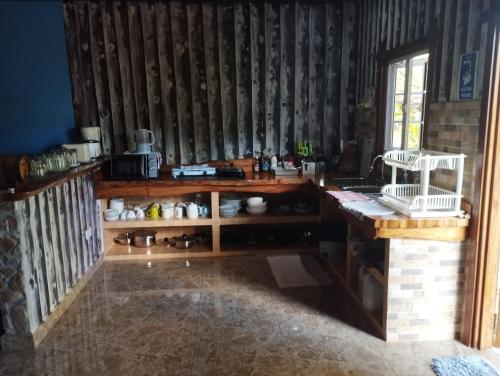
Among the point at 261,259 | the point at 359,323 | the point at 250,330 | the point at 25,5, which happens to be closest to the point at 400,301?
the point at 359,323

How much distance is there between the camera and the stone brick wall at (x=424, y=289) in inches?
106

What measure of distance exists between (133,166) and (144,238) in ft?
2.80

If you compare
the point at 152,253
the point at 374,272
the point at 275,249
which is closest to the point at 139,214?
the point at 152,253

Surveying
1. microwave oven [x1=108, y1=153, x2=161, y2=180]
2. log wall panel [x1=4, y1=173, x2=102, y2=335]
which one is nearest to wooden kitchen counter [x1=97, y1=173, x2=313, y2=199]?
microwave oven [x1=108, y1=153, x2=161, y2=180]

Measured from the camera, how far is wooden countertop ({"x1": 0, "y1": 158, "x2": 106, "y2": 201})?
262 cm

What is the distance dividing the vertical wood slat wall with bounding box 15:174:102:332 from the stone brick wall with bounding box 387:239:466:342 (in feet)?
7.85

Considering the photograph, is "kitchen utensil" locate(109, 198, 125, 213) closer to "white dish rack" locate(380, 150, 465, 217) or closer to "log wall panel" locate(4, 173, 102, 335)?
"log wall panel" locate(4, 173, 102, 335)

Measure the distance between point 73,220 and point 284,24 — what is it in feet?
9.81

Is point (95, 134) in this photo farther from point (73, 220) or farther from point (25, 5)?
point (25, 5)

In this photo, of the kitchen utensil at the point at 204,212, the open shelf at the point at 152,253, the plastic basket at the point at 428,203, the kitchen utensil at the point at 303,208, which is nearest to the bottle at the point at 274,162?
the kitchen utensil at the point at 303,208

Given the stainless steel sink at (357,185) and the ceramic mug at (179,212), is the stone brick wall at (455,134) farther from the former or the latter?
the ceramic mug at (179,212)

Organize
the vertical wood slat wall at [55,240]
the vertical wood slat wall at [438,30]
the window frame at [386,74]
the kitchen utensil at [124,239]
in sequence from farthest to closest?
1. the kitchen utensil at [124,239]
2. the window frame at [386,74]
3. the vertical wood slat wall at [55,240]
4. the vertical wood slat wall at [438,30]

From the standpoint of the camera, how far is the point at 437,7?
296 centimetres

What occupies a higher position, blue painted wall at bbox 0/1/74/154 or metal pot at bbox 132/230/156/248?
blue painted wall at bbox 0/1/74/154
